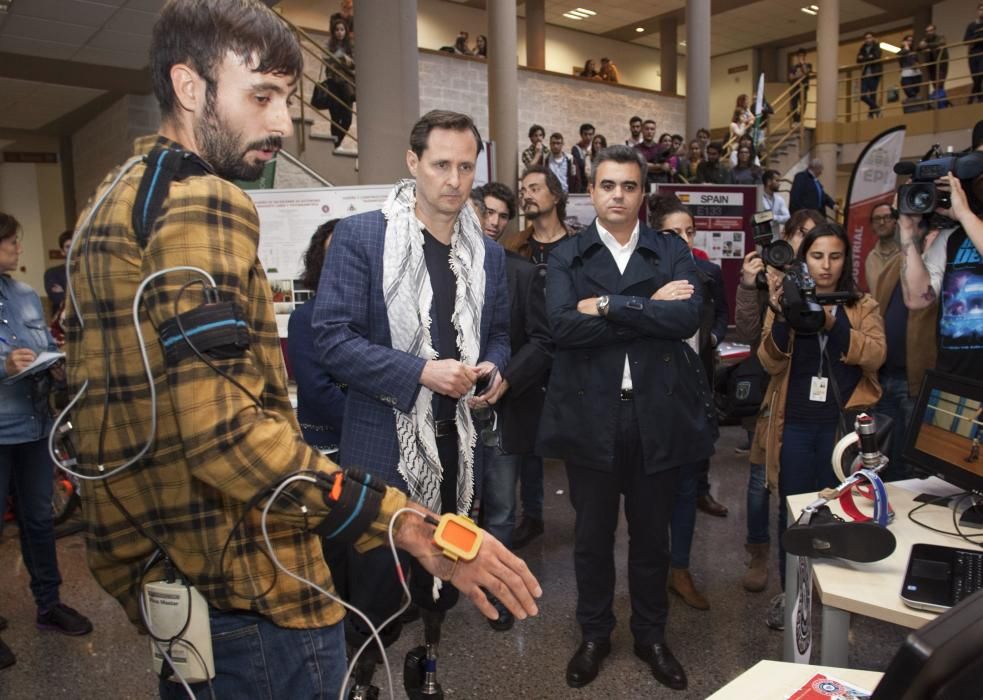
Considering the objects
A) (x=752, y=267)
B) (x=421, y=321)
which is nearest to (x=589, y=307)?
(x=421, y=321)

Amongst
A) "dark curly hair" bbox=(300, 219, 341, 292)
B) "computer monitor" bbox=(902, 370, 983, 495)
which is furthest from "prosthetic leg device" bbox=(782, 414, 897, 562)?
"dark curly hair" bbox=(300, 219, 341, 292)

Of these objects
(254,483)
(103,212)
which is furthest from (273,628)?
(103,212)

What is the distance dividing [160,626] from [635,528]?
1713 mm

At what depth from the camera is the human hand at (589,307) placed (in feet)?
7.42

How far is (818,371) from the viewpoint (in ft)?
8.73

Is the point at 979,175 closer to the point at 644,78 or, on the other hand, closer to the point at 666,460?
the point at 666,460

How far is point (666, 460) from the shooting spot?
228 cm

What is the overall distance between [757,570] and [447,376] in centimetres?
199

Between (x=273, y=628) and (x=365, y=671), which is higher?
(x=273, y=628)

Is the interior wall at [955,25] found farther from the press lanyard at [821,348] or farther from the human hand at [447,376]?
the human hand at [447,376]

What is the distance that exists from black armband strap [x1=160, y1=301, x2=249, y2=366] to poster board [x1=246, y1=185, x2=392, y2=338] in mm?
3382

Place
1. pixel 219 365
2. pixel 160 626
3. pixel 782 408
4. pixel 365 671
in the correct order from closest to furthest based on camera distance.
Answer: pixel 219 365 < pixel 160 626 < pixel 365 671 < pixel 782 408

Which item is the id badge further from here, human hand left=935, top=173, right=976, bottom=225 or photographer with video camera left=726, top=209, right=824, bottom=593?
human hand left=935, top=173, right=976, bottom=225

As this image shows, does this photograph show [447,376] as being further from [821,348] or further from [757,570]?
[757,570]
